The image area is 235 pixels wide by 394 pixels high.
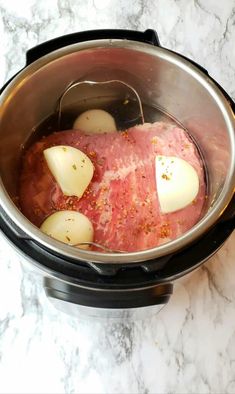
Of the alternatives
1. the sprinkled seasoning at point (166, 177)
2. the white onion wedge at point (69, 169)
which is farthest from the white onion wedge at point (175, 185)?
the white onion wedge at point (69, 169)

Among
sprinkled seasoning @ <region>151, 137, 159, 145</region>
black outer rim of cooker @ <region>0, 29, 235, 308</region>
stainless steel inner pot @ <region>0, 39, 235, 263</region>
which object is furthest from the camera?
sprinkled seasoning @ <region>151, 137, 159, 145</region>

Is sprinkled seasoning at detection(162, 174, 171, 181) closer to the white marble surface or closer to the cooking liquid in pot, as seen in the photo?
the cooking liquid in pot

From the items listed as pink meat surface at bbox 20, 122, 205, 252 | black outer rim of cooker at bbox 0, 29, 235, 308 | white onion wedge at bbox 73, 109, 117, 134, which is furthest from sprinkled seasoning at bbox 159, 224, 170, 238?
white onion wedge at bbox 73, 109, 117, 134

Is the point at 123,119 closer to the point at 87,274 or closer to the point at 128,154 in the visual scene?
the point at 128,154

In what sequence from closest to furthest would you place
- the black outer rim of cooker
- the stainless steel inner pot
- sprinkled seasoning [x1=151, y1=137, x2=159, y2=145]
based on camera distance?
the black outer rim of cooker < the stainless steel inner pot < sprinkled seasoning [x1=151, y1=137, x2=159, y2=145]

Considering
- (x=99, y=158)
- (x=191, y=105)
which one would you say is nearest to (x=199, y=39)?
(x=191, y=105)

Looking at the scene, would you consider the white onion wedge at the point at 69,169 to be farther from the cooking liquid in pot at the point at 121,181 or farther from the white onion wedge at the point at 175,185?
the white onion wedge at the point at 175,185
